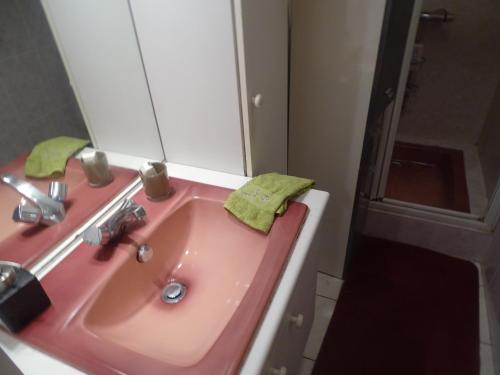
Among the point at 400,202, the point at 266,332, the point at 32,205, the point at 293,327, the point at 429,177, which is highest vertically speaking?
the point at 32,205

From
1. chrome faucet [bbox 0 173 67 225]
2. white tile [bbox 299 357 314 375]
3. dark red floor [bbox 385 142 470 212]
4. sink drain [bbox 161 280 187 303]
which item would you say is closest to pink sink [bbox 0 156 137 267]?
chrome faucet [bbox 0 173 67 225]

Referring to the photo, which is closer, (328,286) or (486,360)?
(486,360)

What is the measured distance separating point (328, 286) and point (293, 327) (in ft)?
2.79

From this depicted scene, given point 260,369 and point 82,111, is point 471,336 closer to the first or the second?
point 260,369

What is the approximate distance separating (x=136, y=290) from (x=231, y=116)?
1.71ft

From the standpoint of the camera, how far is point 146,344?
76 cm

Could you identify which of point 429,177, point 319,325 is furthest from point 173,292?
point 429,177

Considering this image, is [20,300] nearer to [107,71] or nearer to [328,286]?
[107,71]

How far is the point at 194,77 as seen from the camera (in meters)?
0.94

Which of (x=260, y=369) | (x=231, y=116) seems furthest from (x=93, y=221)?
(x=260, y=369)

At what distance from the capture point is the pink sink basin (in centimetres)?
61

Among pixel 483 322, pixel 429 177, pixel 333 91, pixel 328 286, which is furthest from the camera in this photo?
pixel 429 177

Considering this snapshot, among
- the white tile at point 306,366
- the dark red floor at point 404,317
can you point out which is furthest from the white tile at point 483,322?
the white tile at point 306,366

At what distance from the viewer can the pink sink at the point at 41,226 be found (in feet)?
2.52
